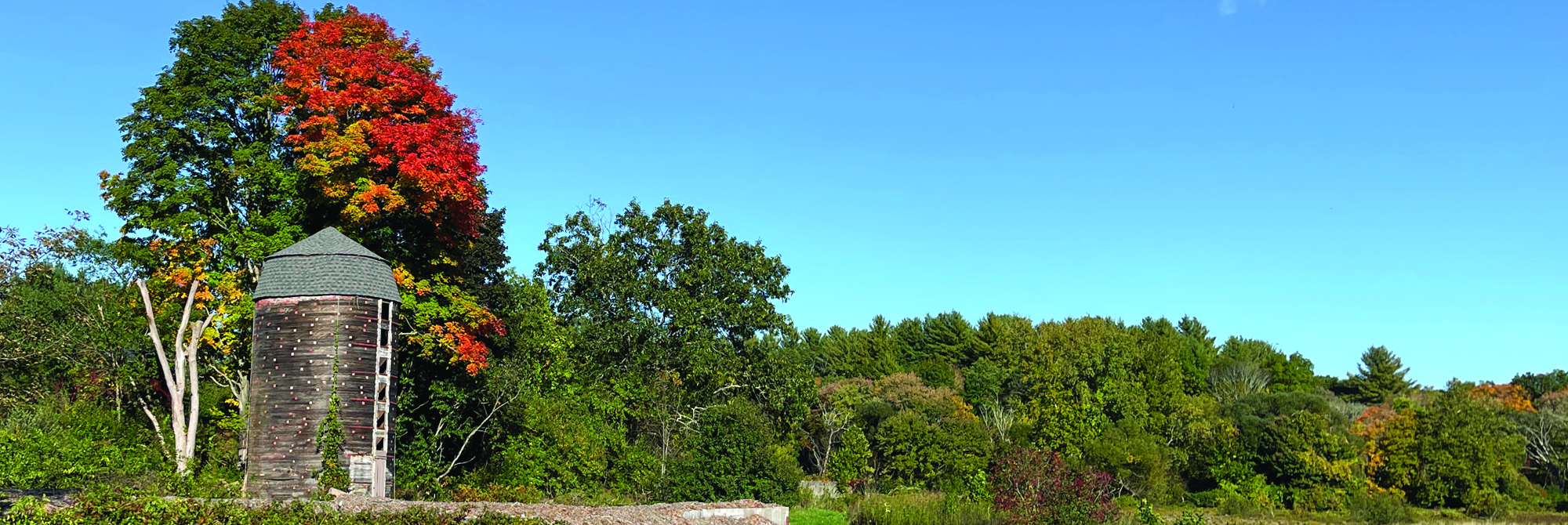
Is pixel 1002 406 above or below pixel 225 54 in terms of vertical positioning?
below

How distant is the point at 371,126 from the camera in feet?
79.2

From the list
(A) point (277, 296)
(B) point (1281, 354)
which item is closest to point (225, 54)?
(A) point (277, 296)

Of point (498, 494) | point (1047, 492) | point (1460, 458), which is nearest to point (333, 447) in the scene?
point (498, 494)

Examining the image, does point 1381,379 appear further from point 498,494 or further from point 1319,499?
point 498,494

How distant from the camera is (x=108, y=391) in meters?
30.4

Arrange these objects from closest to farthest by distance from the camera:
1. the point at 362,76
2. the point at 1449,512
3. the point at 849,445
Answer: the point at 362,76 < the point at 1449,512 < the point at 849,445

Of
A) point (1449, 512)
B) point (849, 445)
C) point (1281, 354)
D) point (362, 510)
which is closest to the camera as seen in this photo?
point (362, 510)

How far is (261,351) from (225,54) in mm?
8549

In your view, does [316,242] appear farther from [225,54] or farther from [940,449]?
[940,449]

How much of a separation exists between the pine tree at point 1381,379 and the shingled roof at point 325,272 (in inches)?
2553

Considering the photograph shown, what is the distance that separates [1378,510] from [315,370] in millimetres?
32123

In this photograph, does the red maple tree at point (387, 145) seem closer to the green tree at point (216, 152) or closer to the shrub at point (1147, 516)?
the green tree at point (216, 152)

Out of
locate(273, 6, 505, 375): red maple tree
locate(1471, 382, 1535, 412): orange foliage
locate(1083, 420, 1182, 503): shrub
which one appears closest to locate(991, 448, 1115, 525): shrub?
locate(273, 6, 505, 375): red maple tree

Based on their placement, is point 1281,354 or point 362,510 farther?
point 1281,354
